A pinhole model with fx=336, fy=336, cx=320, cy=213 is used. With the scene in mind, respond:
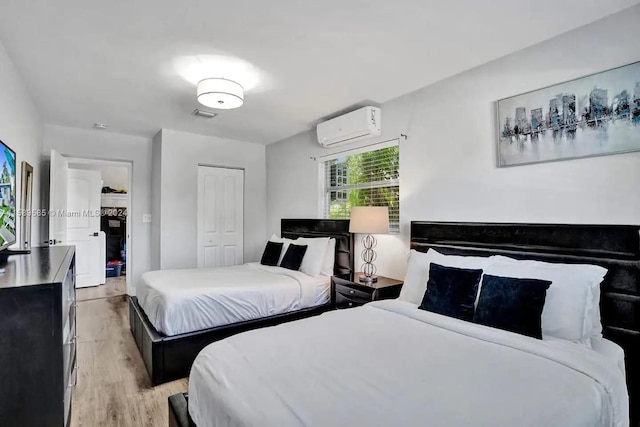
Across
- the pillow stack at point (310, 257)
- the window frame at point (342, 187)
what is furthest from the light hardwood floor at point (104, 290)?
the window frame at point (342, 187)

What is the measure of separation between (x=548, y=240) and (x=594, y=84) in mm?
1026

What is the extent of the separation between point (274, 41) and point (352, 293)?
88.1 inches

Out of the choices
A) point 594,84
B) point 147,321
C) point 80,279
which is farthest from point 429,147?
point 80,279

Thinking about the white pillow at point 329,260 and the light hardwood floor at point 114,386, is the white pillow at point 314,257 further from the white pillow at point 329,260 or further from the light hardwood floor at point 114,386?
the light hardwood floor at point 114,386

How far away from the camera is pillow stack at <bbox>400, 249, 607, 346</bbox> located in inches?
71.7

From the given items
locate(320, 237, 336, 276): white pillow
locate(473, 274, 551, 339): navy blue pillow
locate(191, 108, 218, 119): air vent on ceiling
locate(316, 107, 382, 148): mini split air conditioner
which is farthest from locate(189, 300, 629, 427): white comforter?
locate(191, 108, 218, 119): air vent on ceiling

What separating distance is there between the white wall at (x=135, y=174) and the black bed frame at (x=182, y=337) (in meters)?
1.77

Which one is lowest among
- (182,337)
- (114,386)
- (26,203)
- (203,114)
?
(114,386)

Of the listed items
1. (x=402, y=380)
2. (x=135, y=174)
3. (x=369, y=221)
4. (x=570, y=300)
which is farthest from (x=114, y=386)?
(x=135, y=174)

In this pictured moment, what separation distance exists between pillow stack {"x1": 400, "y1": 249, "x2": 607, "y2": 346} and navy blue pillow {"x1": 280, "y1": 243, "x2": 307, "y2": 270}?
1.85 m

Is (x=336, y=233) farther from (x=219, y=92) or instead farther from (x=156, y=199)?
(x=156, y=199)

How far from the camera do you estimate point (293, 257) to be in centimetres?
395

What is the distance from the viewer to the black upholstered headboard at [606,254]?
1.90 meters

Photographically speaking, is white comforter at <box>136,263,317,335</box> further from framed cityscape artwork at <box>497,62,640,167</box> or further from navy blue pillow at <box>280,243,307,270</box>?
framed cityscape artwork at <box>497,62,640,167</box>
